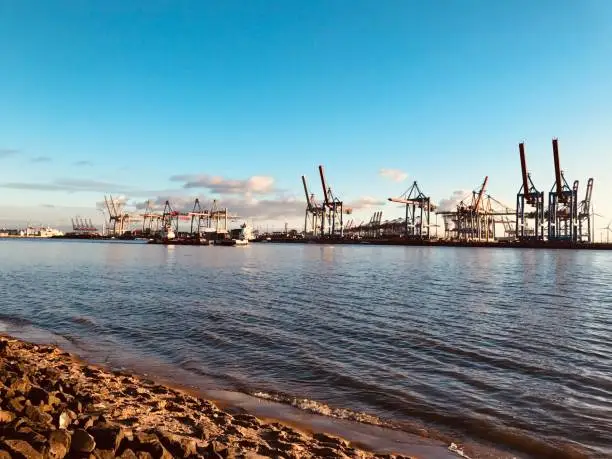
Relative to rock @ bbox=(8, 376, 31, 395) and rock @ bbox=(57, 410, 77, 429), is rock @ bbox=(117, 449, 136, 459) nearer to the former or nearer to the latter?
rock @ bbox=(57, 410, 77, 429)

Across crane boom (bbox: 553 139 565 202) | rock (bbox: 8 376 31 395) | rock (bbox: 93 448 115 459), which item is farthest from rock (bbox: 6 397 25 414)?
crane boom (bbox: 553 139 565 202)

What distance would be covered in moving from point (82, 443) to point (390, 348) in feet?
31.7

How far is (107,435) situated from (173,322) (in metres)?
12.6

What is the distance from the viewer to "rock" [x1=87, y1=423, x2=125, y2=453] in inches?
178

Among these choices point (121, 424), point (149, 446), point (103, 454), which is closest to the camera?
point (103, 454)

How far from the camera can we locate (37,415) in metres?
5.33

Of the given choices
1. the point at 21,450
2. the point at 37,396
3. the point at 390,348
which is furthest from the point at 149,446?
the point at 390,348

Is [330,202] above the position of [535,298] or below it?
above

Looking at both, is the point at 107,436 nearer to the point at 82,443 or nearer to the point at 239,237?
the point at 82,443

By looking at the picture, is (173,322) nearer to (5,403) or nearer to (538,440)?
(5,403)

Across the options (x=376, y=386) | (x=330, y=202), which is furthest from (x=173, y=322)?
(x=330, y=202)

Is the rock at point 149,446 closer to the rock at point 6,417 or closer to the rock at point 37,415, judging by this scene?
the rock at point 37,415

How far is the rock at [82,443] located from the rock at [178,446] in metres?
0.82

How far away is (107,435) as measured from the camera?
467cm
